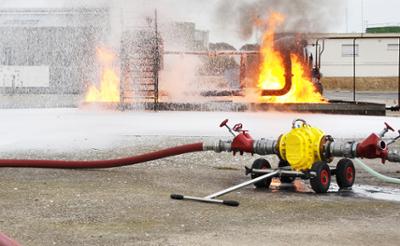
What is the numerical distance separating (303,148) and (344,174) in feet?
1.97

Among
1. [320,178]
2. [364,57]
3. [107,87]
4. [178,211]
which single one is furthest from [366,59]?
[178,211]

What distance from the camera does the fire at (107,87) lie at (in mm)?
17281

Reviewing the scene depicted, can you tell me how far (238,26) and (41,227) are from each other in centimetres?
1242

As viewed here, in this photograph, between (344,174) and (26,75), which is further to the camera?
(26,75)

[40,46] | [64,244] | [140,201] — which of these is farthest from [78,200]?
[40,46]

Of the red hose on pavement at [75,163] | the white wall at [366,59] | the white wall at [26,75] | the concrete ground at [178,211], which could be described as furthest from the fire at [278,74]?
the white wall at [366,59]

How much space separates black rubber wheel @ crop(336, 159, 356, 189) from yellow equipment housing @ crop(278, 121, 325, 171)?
0.35 m

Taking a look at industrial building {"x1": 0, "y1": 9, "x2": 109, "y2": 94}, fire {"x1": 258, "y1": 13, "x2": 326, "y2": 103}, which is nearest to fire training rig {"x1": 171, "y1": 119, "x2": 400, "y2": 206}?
fire {"x1": 258, "y1": 13, "x2": 326, "y2": 103}

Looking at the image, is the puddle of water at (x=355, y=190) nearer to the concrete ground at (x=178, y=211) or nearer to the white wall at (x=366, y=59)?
the concrete ground at (x=178, y=211)

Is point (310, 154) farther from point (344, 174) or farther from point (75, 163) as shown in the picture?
point (75, 163)

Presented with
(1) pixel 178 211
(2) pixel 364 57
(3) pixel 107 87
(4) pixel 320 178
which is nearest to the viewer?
(1) pixel 178 211

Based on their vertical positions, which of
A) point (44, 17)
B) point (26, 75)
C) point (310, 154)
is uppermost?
point (44, 17)

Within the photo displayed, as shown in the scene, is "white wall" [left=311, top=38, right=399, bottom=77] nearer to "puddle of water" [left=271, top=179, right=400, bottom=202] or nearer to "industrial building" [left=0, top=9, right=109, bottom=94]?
"industrial building" [left=0, top=9, right=109, bottom=94]

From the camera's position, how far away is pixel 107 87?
57.5 feet
